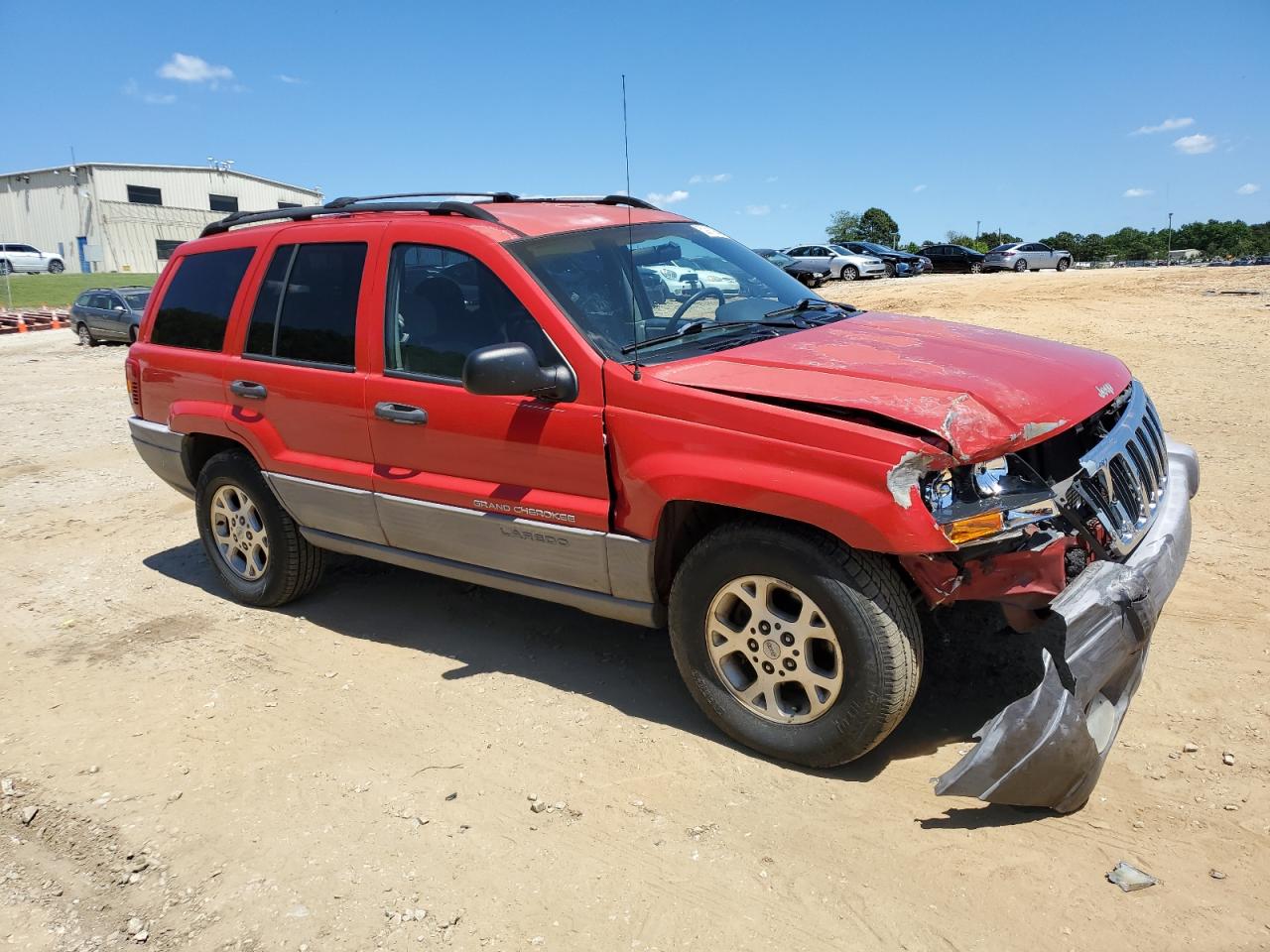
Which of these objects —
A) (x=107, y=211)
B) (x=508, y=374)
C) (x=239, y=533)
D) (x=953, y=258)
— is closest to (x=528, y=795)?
(x=508, y=374)

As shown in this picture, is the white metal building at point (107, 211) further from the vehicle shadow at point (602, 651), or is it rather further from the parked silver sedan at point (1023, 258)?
the vehicle shadow at point (602, 651)

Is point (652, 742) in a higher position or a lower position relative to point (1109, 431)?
lower

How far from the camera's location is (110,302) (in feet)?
76.4

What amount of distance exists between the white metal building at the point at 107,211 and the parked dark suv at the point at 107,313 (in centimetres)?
A: 3664

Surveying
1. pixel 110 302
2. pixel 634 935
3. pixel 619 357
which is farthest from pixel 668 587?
pixel 110 302

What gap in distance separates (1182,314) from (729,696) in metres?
14.2

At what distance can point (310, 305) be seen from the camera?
479 centimetres

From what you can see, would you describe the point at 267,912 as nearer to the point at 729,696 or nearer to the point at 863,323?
the point at 729,696

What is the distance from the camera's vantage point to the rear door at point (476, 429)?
383cm

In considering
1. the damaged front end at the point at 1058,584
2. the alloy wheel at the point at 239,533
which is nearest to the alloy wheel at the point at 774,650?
the damaged front end at the point at 1058,584

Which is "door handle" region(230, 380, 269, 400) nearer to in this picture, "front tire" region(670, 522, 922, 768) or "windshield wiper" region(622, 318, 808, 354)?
"windshield wiper" region(622, 318, 808, 354)

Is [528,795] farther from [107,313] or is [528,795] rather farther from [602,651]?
[107,313]

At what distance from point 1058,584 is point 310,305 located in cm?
359

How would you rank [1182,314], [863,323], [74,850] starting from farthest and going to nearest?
[1182,314], [863,323], [74,850]
